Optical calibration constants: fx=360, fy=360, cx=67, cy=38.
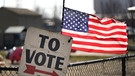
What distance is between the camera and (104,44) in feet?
26.7

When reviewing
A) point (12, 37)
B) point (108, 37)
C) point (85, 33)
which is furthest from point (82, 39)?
point (12, 37)

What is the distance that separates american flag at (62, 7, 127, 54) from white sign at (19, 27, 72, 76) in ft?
10.3

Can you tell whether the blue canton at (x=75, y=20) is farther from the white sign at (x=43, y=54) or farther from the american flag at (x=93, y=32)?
the white sign at (x=43, y=54)

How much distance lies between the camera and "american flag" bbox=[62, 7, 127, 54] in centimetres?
771

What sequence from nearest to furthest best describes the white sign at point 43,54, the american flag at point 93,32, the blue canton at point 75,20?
the white sign at point 43,54, the blue canton at point 75,20, the american flag at point 93,32

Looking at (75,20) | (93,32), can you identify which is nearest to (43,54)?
(75,20)

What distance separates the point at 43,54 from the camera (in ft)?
14.1

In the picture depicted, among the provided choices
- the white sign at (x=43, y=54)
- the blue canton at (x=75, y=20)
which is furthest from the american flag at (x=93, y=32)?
the white sign at (x=43, y=54)

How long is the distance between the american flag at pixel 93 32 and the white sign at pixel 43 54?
3128 millimetres

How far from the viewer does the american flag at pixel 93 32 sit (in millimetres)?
7709

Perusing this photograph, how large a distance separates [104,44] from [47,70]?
397 cm

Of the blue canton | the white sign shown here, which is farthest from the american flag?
the white sign

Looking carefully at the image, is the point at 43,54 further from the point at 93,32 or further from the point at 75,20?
the point at 93,32

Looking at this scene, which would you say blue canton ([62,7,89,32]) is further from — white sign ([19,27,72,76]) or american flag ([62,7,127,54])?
white sign ([19,27,72,76])
